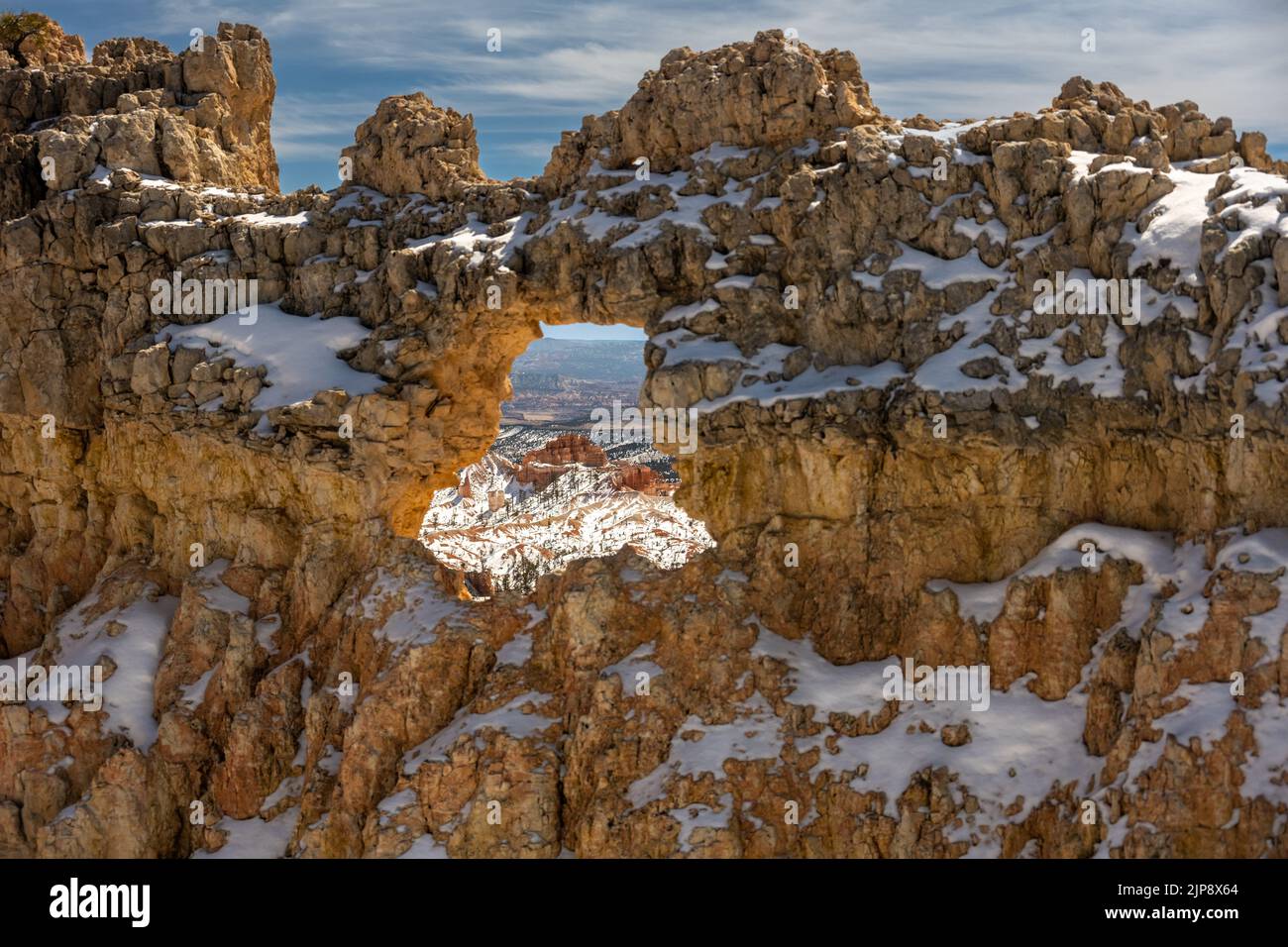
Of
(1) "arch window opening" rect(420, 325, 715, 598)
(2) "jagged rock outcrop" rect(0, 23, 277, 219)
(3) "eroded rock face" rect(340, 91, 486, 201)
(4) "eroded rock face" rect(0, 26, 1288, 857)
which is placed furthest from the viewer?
(1) "arch window opening" rect(420, 325, 715, 598)

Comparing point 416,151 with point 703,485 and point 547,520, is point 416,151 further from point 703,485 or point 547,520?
point 547,520

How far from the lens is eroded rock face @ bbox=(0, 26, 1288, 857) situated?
28047 mm

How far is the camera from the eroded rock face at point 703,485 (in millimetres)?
28047

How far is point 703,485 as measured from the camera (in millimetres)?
33156

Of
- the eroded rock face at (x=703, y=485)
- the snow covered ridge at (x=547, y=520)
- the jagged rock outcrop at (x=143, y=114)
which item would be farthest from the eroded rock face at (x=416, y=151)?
the snow covered ridge at (x=547, y=520)

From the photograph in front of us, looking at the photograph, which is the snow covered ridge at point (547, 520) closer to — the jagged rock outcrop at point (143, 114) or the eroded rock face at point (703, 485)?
the eroded rock face at point (703, 485)

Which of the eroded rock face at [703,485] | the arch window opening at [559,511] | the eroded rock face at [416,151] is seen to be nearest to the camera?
the eroded rock face at [703,485]

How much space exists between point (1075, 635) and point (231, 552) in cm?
2203

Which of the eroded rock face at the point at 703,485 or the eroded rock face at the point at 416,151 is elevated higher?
the eroded rock face at the point at 416,151

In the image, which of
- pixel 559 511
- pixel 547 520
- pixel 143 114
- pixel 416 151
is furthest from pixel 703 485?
pixel 559 511

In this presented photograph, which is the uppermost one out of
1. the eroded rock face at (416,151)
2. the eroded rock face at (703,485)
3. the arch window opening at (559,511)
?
the eroded rock face at (416,151)

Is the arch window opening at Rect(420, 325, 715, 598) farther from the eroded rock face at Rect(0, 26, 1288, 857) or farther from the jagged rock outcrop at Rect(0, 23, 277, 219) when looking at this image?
the jagged rock outcrop at Rect(0, 23, 277, 219)

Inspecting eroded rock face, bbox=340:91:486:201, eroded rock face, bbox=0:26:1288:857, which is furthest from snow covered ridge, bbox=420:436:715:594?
eroded rock face, bbox=340:91:486:201
